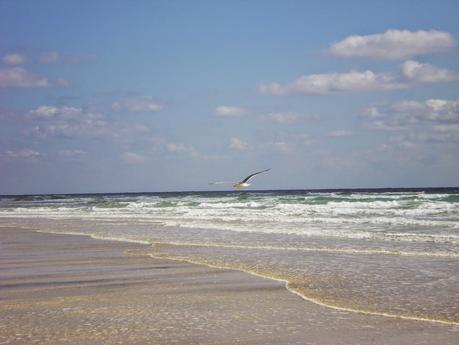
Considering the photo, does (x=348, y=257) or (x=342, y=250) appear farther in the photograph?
(x=342, y=250)

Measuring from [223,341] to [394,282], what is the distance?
4.42m

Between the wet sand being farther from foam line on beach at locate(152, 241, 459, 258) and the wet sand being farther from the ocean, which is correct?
foam line on beach at locate(152, 241, 459, 258)

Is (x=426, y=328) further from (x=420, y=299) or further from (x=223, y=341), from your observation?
(x=223, y=341)

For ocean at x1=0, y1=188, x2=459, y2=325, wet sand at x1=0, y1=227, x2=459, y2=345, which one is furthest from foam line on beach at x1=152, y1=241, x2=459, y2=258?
wet sand at x1=0, y1=227, x2=459, y2=345

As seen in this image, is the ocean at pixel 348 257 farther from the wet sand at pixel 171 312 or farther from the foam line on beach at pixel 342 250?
the wet sand at pixel 171 312

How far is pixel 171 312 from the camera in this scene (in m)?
7.42

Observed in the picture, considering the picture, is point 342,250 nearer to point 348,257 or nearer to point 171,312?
point 348,257

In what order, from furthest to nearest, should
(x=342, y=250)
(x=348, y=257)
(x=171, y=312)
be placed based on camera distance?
(x=342, y=250), (x=348, y=257), (x=171, y=312)

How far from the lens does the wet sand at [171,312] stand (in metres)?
6.15

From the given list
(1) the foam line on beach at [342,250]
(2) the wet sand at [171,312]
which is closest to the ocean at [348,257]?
(1) the foam line on beach at [342,250]

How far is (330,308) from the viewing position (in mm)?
7562

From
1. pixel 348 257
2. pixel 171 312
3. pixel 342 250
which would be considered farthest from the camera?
pixel 342 250

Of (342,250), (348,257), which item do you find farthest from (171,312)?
(342,250)

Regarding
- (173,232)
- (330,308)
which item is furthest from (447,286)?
(173,232)
